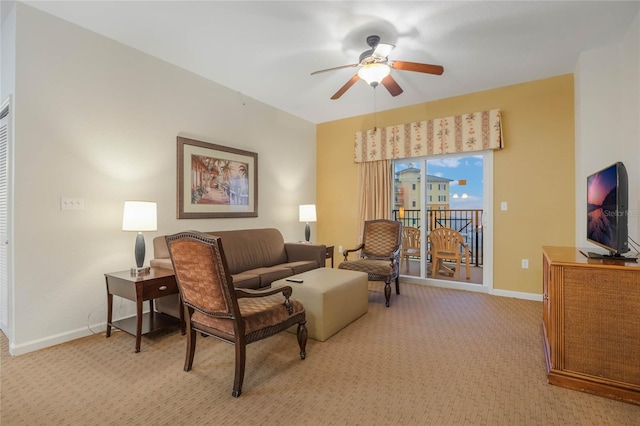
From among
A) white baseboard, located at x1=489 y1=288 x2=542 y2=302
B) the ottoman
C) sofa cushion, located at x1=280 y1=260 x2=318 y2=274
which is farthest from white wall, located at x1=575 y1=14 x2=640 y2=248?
sofa cushion, located at x1=280 y1=260 x2=318 y2=274

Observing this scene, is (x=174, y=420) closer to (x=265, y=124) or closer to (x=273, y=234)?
(x=273, y=234)

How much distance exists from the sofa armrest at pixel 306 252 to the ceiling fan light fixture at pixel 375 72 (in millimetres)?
2253

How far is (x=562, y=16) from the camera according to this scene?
2.62 meters

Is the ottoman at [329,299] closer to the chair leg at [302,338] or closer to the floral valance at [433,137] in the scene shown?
the chair leg at [302,338]

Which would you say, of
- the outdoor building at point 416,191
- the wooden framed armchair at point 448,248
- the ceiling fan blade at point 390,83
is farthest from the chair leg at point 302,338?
the outdoor building at point 416,191

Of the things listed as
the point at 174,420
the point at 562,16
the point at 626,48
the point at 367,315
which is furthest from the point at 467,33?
the point at 174,420

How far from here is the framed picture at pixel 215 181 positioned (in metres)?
3.59

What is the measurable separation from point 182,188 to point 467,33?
11.0 ft

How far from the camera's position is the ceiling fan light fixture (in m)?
2.77

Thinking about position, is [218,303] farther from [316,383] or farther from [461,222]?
[461,222]

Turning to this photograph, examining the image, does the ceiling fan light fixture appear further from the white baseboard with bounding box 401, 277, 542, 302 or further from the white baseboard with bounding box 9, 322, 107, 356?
the white baseboard with bounding box 9, 322, 107, 356

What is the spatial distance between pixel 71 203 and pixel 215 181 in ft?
4.99

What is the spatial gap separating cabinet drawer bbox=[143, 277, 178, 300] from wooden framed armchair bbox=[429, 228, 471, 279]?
3.66 m

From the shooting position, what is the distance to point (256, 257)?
12.8 ft
